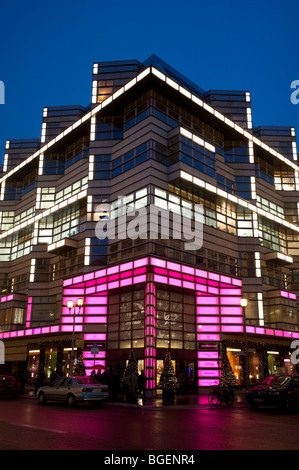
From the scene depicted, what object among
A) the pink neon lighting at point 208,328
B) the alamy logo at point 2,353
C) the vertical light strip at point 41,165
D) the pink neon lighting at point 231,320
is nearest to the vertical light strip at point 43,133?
the vertical light strip at point 41,165

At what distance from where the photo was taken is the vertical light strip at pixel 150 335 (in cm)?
3219

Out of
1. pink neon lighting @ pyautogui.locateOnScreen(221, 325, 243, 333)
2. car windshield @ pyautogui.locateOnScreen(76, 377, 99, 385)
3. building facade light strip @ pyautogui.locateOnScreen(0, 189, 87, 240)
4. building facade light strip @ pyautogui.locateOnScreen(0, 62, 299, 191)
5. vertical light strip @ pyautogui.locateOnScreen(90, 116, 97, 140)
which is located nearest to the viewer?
car windshield @ pyautogui.locateOnScreen(76, 377, 99, 385)

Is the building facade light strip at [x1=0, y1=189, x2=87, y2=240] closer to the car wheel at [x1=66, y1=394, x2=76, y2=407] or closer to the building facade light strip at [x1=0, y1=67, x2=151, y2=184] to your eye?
the building facade light strip at [x1=0, y1=67, x2=151, y2=184]

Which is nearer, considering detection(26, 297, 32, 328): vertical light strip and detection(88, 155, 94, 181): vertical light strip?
detection(88, 155, 94, 181): vertical light strip

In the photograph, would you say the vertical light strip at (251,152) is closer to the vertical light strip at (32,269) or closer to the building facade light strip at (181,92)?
the building facade light strip at (181,92)

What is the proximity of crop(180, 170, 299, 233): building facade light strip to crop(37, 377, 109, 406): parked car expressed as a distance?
21557 millimetres

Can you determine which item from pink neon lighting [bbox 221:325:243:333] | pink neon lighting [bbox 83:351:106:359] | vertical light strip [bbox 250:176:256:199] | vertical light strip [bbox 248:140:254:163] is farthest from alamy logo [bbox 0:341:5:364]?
vertical light strip [bbox 248:140:254:163]

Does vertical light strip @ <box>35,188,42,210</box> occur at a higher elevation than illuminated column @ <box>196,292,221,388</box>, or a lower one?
higher

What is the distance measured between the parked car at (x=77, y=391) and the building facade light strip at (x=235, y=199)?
21.6 metres

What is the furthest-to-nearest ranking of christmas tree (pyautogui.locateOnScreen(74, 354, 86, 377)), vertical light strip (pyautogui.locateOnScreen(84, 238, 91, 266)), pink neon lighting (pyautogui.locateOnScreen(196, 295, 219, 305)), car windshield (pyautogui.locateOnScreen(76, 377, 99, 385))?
1. vertical light strip (pyautogui.locateOnScreen(84, 238, 91, 266))
2. pink neon lighting (pyautogui.locateOnScreen(196, 295, 219, 305))
3. christmas tree (pyautogui.locateOnScreen(74, 354, 86, 377))
4. car windshield (pyautogui.locateOnScreen(76, 377, 99, 385))

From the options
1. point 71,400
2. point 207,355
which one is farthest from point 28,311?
point 71,400

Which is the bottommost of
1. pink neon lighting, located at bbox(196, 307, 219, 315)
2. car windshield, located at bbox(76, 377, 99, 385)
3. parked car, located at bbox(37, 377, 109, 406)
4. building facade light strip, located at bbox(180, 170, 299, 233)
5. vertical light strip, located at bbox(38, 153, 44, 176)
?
parked car, located at bbox(37, 377, 109, 406)

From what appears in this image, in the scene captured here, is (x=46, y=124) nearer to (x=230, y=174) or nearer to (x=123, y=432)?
(x=230, y=174)

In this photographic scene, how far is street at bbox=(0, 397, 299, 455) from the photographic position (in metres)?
9.53
